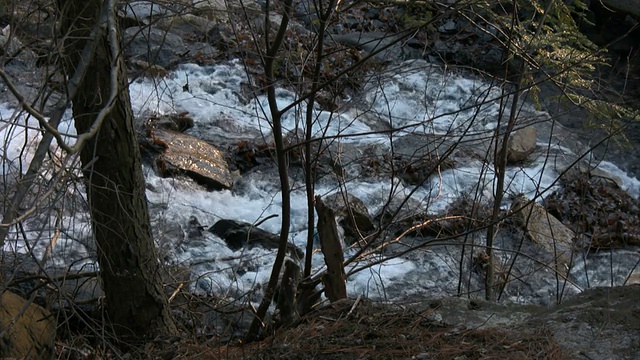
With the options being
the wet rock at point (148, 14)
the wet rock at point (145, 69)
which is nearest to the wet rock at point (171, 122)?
the wet rock at point (145, 69)

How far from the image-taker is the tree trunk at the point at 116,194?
389 cm

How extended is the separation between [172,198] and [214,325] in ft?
11.6

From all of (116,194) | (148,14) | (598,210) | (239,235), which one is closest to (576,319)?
(116,194)

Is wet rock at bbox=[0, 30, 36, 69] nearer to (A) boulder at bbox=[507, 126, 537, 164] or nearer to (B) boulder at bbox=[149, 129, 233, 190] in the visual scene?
(B) boulder at bbox=[149, 129, 233, 190]

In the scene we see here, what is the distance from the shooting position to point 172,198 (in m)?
8.60

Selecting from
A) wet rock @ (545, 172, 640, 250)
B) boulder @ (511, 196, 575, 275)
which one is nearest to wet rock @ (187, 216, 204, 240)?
boulder @ (511, 196, 575, 275)

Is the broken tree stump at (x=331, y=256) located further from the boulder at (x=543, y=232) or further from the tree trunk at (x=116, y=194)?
the boulder at (x=543, y=232)

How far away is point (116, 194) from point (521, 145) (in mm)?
7069

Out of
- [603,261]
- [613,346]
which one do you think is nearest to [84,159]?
[613,346]

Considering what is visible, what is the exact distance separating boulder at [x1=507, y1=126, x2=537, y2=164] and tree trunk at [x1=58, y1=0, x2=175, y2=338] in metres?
6.15

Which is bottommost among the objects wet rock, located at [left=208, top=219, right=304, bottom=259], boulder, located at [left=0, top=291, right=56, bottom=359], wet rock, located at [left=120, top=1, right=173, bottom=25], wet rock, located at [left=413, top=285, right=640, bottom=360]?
boulder, located at [left=0, top=291, right=56, bottom=359]

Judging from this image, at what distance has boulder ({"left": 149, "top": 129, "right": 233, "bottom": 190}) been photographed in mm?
9027

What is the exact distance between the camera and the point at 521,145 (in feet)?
33.1

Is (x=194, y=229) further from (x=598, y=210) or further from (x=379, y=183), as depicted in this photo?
(x=598, y=210)
